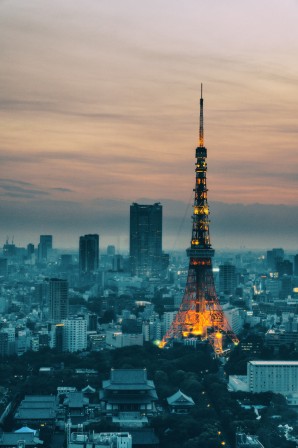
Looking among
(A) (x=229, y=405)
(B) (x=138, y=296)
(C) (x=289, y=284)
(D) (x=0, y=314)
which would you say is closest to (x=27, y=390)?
(A) (x=229, y=405)

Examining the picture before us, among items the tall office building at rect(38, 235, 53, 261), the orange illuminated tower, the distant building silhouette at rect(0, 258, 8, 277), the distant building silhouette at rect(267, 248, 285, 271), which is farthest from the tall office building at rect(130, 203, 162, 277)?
the orange illuminated tower

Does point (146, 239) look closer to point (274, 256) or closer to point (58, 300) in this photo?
point (274, 256)

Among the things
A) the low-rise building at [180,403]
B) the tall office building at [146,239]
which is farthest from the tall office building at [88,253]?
the low-rise building at [180,403]

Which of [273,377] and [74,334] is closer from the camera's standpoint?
[273,377]

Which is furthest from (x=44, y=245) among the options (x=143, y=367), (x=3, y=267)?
(x=143, y=367)

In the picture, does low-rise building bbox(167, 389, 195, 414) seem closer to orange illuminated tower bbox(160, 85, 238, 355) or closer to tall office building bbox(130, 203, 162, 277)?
orange illuminated tower bbox(160, 85, 238, 355)

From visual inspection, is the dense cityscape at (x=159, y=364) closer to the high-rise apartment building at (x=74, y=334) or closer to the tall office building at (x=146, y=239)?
the high-rise apartment building at (x=74, y=334)

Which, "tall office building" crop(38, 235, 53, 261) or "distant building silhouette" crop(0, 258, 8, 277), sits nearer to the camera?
"distant building silhouette" crop(0, 258, 8, 277)
